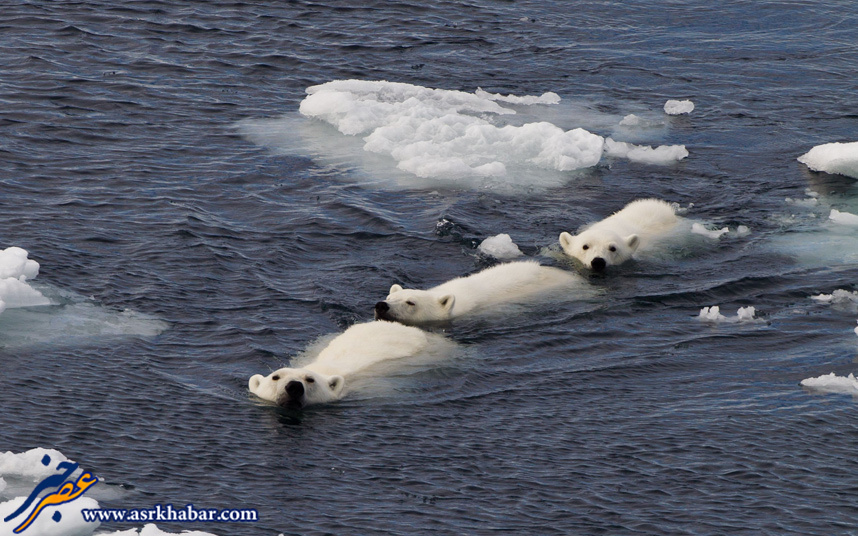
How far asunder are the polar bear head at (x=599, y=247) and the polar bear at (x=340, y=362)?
230 centimetres

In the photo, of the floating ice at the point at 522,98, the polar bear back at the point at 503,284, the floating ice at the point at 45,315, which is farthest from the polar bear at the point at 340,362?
the floating ice at the point at 522,98

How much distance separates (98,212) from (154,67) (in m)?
5.62

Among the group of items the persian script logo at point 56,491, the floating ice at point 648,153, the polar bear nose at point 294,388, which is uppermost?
the floating ice at point 648,153

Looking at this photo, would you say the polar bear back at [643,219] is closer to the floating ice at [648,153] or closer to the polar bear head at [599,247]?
the polar bear head at [599,247]

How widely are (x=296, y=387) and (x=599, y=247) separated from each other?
14.7ft

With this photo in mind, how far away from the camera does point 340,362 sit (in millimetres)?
10141

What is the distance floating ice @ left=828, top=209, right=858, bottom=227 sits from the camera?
1381cm

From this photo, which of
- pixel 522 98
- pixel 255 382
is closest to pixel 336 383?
pixel 255 382

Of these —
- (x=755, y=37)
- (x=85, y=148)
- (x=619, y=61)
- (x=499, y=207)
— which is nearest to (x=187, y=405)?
(x=499, y=207)

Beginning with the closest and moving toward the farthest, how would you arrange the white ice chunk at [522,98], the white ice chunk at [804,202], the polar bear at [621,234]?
the polar bear at [621,234], the white ice chunk at [804,202], the white ice chunk at [522,98]

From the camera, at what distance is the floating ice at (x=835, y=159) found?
15.0 meters

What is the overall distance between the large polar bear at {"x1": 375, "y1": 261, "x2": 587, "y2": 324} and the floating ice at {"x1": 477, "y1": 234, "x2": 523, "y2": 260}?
397 millimetres

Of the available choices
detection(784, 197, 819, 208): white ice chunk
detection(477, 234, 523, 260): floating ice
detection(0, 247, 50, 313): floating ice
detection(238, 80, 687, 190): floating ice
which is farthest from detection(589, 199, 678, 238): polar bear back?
detection(0, 247, 50, 313): floating ice

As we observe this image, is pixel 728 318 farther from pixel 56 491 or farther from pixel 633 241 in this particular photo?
pixel 56 491
